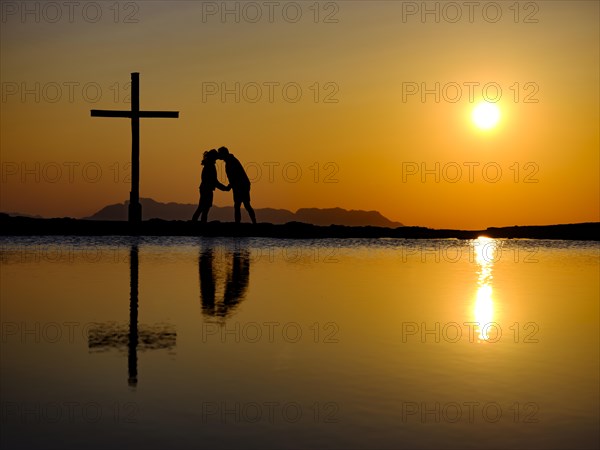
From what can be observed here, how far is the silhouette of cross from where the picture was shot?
31.3m

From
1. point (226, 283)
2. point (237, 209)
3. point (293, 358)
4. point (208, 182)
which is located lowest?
point (293, 358)

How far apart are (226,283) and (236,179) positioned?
51.4ft

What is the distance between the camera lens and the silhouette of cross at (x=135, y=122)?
3133 centimetres

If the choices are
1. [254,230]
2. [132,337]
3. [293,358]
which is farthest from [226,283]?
[254,230]

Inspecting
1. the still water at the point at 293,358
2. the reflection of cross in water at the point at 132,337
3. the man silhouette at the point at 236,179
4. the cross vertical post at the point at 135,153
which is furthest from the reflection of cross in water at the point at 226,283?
the cross vertical post at the point at 135,153

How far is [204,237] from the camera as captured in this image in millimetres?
29500

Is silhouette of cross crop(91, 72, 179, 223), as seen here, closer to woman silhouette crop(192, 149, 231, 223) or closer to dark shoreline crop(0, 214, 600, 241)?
dark shoreline crop(0, 214, 600, 241)

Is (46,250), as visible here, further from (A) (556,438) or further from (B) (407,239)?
(A) (556,438)

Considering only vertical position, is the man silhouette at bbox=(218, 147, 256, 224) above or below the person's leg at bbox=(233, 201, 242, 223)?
above

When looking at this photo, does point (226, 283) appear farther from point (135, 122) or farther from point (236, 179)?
point (135, 122)

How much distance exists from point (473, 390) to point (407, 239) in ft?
80.3

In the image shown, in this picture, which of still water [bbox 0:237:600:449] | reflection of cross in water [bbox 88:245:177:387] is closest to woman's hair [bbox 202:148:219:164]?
still water [bbox 0:237:600:449]

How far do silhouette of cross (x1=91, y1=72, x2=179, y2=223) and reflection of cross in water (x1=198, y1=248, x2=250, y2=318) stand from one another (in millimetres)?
10096

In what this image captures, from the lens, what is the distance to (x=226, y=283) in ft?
50.5
